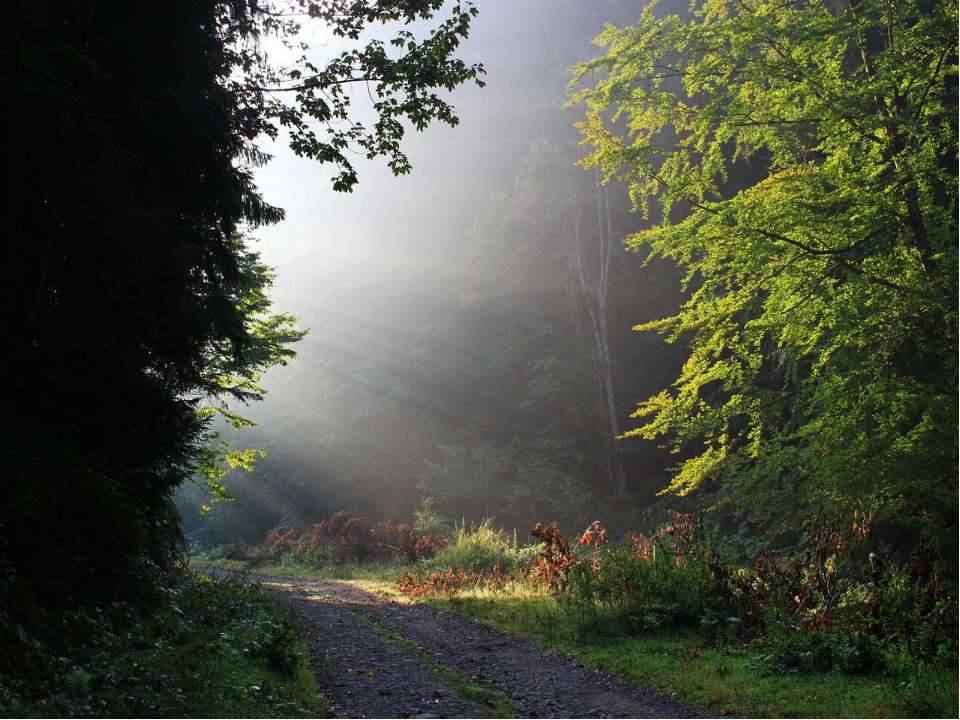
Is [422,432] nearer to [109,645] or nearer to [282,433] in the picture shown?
[282,433]

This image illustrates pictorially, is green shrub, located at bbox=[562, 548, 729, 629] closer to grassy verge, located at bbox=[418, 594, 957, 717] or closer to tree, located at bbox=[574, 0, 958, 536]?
grassy verge, located at bbox=[418, 594, 957, 717]

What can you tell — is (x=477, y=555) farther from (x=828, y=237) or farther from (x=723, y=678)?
(x=828, y=237)

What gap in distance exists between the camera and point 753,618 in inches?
307

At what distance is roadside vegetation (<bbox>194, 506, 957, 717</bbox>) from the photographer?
5832 mm

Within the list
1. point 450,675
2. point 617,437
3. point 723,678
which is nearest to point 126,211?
point 450,675

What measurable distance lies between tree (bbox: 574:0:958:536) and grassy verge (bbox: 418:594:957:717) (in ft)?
7.49

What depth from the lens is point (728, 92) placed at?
9.08 metres

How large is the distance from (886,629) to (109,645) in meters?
6.99

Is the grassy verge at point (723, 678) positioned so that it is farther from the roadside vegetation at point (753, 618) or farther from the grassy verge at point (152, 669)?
the grassy verge at point (152, 669)

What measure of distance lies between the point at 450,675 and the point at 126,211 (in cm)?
572

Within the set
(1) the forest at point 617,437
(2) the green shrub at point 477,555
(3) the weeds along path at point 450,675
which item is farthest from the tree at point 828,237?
(2) the green shrub at point 477,555

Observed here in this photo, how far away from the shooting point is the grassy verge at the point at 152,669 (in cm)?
432

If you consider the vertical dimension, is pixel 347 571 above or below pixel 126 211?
below

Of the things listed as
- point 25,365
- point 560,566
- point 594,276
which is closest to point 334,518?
point 594,276
